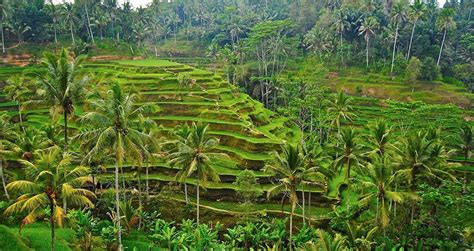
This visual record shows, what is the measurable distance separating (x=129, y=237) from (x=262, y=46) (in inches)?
2240

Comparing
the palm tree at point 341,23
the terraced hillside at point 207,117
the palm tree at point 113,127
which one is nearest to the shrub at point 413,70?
the palm tree at point 341,23

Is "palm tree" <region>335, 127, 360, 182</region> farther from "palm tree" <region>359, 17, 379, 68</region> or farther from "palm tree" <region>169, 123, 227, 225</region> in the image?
"palm tree" <region>359, 17, 379, 68</region>

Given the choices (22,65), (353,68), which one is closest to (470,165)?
(353,68)

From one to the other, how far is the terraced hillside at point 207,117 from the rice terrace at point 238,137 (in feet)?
0.74

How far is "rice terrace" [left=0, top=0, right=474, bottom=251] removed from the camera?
89.0 feet

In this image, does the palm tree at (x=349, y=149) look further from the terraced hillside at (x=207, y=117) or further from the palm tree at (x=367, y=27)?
the palm tree at (x=367, y=27)

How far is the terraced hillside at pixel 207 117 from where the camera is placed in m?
39.3

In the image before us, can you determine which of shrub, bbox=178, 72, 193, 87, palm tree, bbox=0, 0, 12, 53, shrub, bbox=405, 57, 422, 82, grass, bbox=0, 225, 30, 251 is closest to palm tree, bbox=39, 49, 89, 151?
grass, bbox=0, 225, 30, 251

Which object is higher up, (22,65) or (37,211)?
(22,65)

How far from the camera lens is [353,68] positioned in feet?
261

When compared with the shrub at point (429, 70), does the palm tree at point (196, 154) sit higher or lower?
lower

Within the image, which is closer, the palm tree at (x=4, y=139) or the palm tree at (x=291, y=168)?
the palm tree at (x=291, y=168)

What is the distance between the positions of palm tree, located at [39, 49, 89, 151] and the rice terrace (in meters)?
0.09

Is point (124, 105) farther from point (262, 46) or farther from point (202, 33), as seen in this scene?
point (202, 33)
